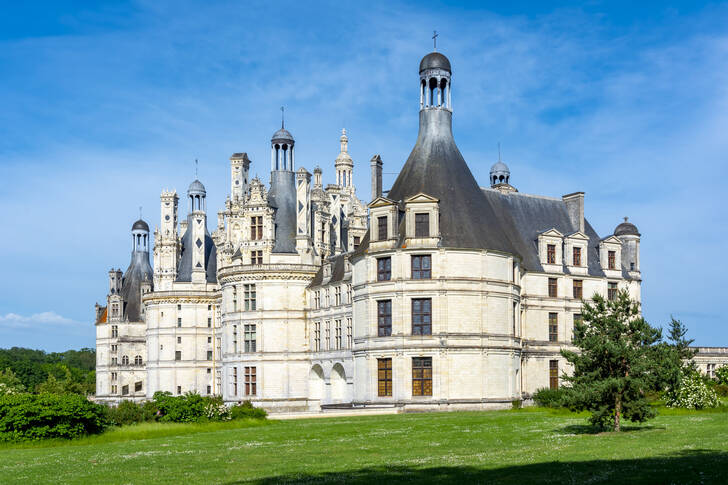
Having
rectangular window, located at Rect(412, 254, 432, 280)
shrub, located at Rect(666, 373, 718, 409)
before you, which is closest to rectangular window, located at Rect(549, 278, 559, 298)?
rectangular window, located at Rect(412, 254, 432, 280)

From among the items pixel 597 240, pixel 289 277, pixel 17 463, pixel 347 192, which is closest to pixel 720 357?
pixel 597 240

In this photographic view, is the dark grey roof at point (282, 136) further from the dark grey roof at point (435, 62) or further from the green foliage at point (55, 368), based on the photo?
the green foliage at point (55, 368)

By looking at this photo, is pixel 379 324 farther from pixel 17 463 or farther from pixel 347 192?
pixel 347 192

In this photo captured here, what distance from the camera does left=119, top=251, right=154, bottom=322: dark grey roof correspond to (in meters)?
99.3

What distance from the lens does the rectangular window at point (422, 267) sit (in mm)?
52438

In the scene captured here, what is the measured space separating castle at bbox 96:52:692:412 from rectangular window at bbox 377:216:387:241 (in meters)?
0.30

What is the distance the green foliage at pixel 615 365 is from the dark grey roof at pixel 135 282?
2982 inches

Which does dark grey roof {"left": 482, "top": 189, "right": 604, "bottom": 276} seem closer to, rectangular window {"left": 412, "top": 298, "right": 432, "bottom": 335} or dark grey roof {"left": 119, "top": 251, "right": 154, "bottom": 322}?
rectangular window {"left": 412, "top": 298, "right": 432, "bottom": 335}

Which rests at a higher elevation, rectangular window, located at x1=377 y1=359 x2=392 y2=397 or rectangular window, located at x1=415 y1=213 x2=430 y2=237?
rectangular window, located at x1=415 y1=213 x2=430 y2=237

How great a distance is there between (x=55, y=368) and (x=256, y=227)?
90.3 m

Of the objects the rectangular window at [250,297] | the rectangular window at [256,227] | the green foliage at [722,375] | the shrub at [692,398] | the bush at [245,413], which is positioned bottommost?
the green foliage at [722,375]

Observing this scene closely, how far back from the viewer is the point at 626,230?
221ft

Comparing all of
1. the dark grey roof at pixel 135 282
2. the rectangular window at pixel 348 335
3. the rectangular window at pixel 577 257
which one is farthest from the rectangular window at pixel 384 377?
the dark grey roof at pixel 135 282

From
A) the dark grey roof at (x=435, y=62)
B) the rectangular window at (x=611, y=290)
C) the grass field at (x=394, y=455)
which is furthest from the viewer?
the rectangular window at (x=611, y=290)
